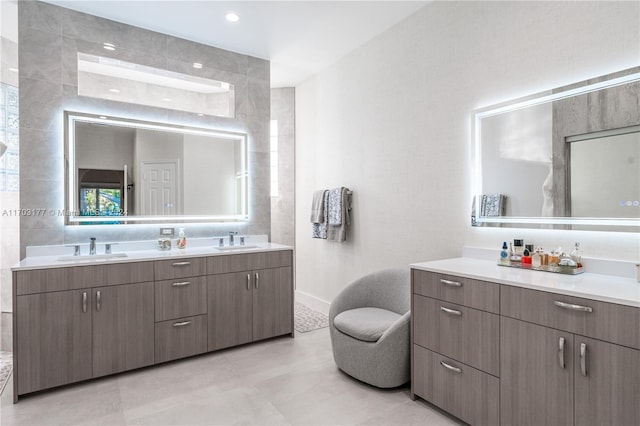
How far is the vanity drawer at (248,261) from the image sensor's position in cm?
300

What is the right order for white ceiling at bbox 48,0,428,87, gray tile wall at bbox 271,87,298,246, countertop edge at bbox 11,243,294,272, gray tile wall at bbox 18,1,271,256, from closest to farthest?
countertop edge at bbox 11,243,294,272, gray tile wall at bbox 18,1,271,256, white ceiling at bbox 48,0,428,87, gray tile wall at bbox 271,87,298,246

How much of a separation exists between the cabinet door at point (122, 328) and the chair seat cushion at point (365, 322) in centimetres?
142

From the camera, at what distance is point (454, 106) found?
2.76 metres

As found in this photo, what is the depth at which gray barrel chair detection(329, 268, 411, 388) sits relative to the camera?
91.7 inches

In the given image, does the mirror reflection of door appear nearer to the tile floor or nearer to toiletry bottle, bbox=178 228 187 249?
toiletry bottle, bbox=178 228 187 249

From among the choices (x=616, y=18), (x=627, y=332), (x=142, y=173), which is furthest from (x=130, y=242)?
(x=616, y=18)

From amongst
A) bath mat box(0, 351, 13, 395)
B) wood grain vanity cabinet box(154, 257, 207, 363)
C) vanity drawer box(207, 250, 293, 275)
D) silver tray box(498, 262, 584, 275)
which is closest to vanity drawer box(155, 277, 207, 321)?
wood grain vanity cabinet box(154, 257, 207, 363)

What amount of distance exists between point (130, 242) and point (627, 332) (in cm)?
332

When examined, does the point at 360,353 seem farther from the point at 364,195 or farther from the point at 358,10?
the point at 358,10

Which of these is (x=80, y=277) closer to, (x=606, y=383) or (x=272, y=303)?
(x=272, y=303)

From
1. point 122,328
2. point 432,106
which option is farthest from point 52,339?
point 432,106

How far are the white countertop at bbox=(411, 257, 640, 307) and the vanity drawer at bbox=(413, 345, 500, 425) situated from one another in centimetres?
51

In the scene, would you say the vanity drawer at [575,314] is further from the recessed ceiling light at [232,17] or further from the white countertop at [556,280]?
the recessed ceiling light at [232,17]

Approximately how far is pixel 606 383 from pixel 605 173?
1103mm
